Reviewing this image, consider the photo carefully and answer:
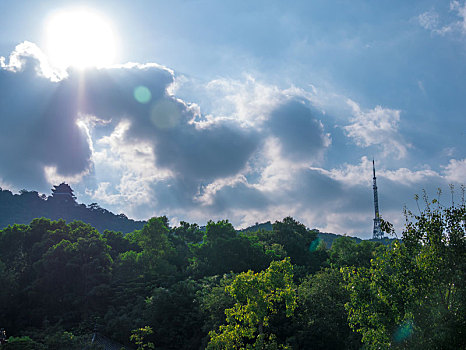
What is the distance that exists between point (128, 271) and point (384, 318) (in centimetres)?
3656

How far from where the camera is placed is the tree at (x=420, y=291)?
11.2 meters

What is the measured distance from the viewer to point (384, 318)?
13.0m

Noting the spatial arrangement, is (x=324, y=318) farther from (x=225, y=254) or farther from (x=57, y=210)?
(x=57, y=210)

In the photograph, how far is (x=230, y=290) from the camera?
19219 millimetres

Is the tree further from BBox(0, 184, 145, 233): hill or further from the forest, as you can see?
BBox(0, 184, 145, 233): hill

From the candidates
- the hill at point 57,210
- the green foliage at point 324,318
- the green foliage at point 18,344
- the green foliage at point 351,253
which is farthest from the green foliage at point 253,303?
the hill at point 57,210

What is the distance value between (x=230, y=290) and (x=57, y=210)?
127368mm

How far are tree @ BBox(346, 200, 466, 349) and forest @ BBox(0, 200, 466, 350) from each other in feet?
0.12

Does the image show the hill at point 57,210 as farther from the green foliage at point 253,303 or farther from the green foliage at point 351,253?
the green foliage at point 253,303

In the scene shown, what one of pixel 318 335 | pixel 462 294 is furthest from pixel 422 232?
pixel 318 335

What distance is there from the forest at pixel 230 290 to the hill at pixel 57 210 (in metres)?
78.9

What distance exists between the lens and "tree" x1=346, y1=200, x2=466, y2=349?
1117 centimetres

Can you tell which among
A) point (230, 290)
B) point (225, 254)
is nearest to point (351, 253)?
point (225, 254)

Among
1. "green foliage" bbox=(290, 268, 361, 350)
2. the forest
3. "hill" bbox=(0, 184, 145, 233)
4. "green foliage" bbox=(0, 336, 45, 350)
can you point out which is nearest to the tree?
the forest
